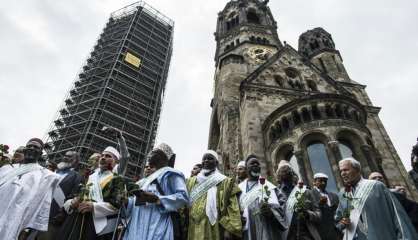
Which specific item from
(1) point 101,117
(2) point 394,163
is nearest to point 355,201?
(2) point 394,163

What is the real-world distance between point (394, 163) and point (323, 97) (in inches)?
231

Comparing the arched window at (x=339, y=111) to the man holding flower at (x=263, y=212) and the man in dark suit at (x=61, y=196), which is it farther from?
the man in dark suit at (x=61, y=196)

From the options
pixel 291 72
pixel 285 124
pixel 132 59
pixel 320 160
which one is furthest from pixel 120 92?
pixel 320 160

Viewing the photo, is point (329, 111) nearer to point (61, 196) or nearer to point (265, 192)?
point (265, 192)

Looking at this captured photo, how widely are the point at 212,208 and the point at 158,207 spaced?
0.85 m

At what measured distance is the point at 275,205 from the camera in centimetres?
506

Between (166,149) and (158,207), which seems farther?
(166,149)

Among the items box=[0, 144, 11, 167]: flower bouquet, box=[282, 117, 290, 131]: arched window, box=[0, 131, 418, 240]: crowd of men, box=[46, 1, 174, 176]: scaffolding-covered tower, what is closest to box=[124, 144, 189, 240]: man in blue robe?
box=[0, 131, 418, 240]: crowd of men

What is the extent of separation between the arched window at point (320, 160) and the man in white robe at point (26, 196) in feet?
40.6

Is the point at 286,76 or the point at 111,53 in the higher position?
the point at 111,53

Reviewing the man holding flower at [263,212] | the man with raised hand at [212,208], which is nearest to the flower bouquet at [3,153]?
the man with raised hand at [212,208]

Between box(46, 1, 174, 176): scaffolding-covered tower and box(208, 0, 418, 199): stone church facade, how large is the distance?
13.1 m

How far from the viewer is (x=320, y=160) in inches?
605

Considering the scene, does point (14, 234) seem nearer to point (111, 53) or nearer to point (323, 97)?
point (323, 97)
